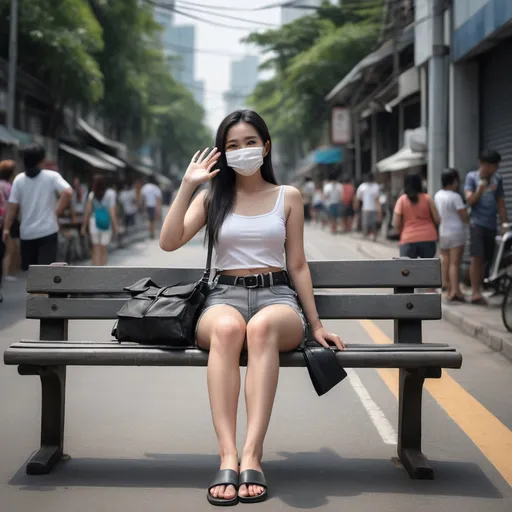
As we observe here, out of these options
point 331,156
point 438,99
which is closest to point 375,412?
point 438,99

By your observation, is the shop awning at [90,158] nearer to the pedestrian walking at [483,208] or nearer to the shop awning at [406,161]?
the shop awning at [406,161]

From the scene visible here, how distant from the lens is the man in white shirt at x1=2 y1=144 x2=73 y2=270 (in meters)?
9.64

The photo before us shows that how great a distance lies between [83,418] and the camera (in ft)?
18.5

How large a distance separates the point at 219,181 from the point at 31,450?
168cm

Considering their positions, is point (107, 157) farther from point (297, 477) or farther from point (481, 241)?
point (297, 477)

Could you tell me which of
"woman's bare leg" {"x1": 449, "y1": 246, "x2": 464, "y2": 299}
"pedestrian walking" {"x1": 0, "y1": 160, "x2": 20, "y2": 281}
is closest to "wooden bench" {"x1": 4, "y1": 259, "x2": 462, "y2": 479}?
"pedestrian walking" {"x1": 0, "y1": 160, "x2": 20, "y2": 281}

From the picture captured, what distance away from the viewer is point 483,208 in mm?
11070

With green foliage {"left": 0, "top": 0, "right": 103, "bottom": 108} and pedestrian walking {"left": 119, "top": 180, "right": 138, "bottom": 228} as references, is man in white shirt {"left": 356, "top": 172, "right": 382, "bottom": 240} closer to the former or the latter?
pedestrian walking {"left": 119, "top": 180, "right": 138, "bottom": 228}

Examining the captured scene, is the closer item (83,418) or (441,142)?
(83,418)

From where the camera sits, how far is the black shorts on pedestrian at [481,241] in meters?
11.1

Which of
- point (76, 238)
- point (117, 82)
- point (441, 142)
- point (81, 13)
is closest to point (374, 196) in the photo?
point (441, 142)

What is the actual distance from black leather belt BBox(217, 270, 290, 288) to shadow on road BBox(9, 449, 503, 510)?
34.3 inches

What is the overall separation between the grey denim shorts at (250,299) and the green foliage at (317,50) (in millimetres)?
26273

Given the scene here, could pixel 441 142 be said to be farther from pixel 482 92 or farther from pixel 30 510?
pixel 30 510
